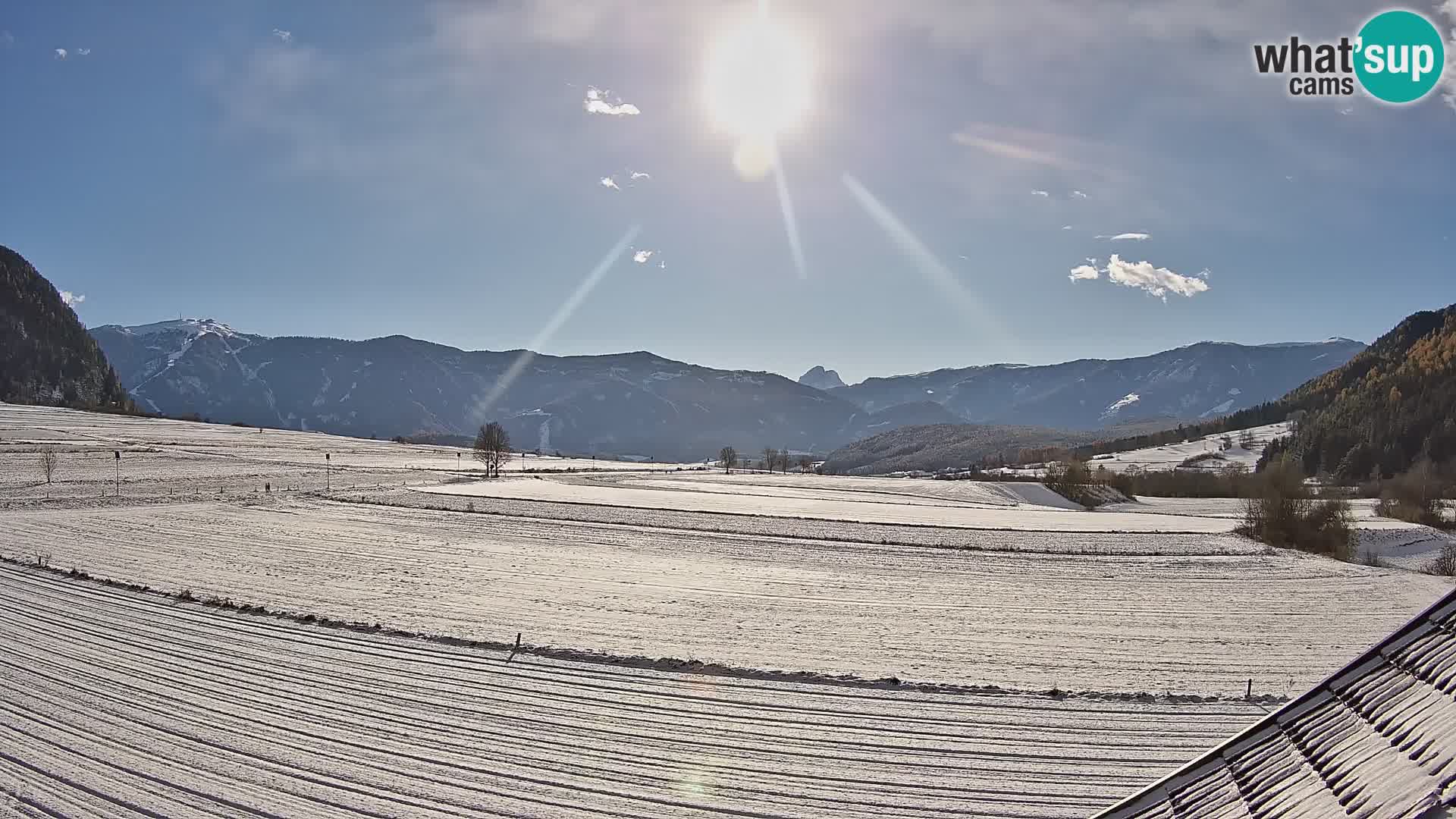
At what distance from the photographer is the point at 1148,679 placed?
17094 millimetres

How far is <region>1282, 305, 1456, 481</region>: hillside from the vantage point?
115250 millimetres

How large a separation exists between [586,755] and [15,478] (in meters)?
64.8

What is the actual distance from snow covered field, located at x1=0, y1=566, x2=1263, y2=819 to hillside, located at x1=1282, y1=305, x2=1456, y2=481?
424 feet

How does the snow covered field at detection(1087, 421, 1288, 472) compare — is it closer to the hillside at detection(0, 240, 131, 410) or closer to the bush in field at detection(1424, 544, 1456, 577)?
the bush in field at detection(1424, 544, 1456, 577)

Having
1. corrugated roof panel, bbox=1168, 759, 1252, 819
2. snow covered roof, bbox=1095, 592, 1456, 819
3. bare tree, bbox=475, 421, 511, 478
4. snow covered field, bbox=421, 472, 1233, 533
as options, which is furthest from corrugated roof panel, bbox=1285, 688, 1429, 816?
bare tree, bbox=475, 421, 511, 478

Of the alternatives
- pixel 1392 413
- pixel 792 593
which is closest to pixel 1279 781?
pixel 792 593

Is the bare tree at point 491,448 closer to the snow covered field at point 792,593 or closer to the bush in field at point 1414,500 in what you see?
the snow covered field at point 792,593

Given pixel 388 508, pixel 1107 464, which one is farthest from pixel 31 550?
pixel 1107 464

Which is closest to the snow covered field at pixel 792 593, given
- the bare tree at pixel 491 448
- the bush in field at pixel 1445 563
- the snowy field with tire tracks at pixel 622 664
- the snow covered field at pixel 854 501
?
the snowy field with tire tracks at pixel 622 664

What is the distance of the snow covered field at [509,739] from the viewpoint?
A: 1073 centimetres

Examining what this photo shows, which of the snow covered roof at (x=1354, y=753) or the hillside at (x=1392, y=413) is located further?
the hillside at (x=1392, y=413)

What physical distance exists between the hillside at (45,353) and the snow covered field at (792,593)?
162m

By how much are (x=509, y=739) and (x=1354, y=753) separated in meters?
12.1

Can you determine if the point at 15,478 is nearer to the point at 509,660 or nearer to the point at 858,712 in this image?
the point at 509,660
